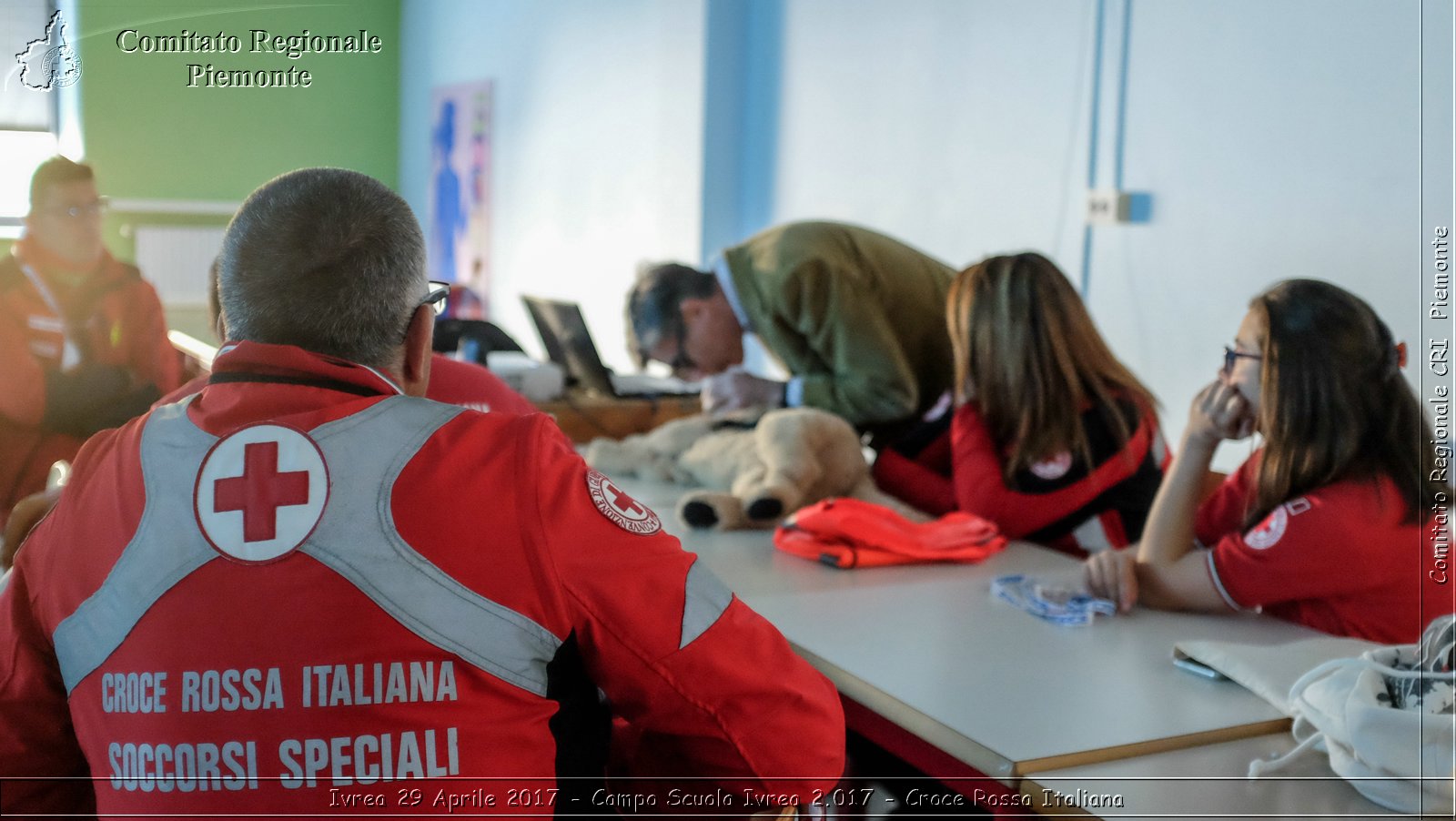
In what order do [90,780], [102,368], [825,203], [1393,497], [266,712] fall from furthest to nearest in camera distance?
[825,203] < [102,368] < [1393,497] < [90,780] < [266,712]

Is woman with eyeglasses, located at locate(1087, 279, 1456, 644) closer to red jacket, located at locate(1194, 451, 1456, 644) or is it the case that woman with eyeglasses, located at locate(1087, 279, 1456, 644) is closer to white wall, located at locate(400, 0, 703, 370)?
red jacket, located at locate(1194, 451, 1456, 644)

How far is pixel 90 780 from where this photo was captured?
1.03m

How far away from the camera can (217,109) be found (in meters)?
1.30

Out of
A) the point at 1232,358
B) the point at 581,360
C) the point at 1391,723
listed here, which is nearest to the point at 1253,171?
the point at 1232,358

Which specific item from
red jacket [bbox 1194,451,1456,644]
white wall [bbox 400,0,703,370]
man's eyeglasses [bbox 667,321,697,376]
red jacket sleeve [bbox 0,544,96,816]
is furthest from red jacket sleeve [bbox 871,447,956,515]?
white wall [bbox 400,0,703,370]

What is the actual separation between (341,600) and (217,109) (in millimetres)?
666

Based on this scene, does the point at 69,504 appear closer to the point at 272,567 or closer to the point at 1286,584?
the point at 272,567

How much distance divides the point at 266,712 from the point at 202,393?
0.26 metres

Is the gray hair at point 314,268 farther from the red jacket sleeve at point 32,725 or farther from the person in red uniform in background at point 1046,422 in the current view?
the person in red uniform in background at point 1046,422

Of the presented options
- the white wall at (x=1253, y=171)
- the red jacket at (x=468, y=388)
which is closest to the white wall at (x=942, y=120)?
the white wall at (x=1253, y=171)

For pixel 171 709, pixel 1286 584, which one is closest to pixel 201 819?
pixel 171 709

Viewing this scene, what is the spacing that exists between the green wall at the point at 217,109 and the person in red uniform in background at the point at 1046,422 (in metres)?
1.26

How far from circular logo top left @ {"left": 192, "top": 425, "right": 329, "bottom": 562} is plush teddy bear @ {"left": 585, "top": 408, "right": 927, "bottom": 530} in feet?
4.29

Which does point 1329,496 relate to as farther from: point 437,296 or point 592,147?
point 592,147
